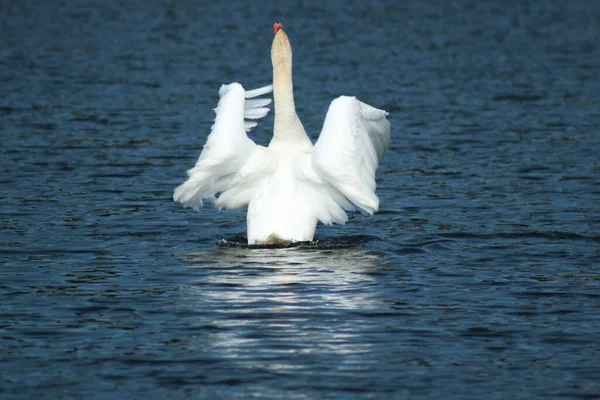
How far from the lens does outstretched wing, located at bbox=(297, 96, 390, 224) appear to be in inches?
457

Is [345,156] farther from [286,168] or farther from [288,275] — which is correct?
[288,275]

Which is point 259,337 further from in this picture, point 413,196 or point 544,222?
point 413,196

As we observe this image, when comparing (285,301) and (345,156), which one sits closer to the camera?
(285,301)

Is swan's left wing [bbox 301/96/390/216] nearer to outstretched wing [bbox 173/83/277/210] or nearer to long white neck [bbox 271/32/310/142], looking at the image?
outstretched wing [bbox 173/83/277/210]

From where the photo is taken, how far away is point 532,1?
163ft

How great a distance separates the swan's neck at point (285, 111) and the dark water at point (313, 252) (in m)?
1.27

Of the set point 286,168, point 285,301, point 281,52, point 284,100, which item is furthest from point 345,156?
point 281,52

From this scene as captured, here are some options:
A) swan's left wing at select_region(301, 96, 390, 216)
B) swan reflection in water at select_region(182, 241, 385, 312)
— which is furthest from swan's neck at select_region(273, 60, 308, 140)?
swan reflection in water at select_region(182, 241, 385, 312)

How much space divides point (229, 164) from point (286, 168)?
80 cm

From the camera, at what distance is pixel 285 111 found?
1288 centimetres

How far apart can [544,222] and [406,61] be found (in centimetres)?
1743

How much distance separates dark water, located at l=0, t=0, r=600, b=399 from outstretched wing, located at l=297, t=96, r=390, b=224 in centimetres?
78

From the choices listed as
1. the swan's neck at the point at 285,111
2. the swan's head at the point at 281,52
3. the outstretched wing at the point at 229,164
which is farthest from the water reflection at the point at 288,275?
the swan's head at the point at 281,52

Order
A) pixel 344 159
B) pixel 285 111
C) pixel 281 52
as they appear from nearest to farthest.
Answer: pixel 344 159 → pixel 285 111 → pixel 281 52
